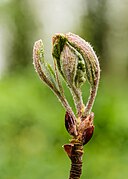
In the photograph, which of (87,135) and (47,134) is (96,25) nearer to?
(47,134)

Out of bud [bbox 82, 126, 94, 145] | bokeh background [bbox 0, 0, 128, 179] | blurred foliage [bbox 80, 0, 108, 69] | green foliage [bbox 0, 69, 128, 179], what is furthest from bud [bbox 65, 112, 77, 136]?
blurred foliage [bbox 80, 0, 108, 69]

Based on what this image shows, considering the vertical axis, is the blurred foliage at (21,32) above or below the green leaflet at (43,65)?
above

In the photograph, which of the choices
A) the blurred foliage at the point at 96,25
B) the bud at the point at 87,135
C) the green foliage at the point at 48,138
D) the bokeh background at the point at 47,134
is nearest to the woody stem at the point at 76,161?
the bud at the point at 87,135

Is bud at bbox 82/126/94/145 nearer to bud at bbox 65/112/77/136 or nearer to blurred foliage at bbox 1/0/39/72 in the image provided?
bud at bbox 65/112/77/136

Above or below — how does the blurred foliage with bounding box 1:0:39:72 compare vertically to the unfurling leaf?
above

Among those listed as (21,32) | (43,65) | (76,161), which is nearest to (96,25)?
(21,32)

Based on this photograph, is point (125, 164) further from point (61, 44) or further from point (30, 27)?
point (30, 27)

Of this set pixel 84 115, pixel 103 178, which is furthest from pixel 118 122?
pixel 84 115

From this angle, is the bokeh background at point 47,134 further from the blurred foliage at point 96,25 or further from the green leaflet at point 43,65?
the blurred foliage at point 96,25

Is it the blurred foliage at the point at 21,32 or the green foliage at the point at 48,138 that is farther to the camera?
the blurred foliage at the point at 21,32

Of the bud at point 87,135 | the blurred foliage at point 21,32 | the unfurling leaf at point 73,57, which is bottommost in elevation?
the bud at point 87,135
